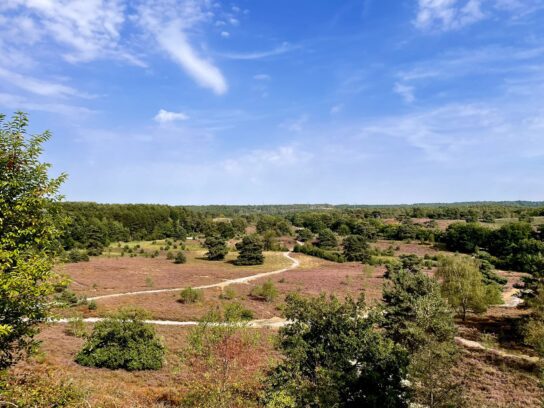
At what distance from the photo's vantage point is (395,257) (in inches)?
3868

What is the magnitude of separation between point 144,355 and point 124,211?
125 m

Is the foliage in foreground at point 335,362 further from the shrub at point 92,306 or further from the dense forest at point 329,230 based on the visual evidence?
Result: the dense forest at point 329,230

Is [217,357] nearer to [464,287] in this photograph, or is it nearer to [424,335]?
[424,335]

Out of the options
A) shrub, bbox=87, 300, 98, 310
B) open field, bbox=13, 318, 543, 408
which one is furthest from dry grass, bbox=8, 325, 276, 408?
shrub, bbox=87, 300, 98, 310

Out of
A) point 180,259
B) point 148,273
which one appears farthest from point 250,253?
point 148,273

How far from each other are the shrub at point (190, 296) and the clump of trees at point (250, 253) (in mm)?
34887

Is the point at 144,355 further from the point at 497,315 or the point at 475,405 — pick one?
the point at 497,315

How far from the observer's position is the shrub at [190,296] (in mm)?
49312

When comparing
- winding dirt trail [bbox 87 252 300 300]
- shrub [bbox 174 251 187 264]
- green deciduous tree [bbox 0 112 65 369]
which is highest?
green deciduous tree [bbox 0 112 65 369]

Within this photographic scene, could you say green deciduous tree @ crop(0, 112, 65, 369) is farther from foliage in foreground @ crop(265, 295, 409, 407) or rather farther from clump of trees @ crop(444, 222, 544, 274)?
clump of trees @ crop(444, 222, 544, 274)

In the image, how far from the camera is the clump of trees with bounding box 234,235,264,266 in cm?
8562

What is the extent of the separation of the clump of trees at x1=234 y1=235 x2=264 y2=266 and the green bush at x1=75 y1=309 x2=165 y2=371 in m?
57.1

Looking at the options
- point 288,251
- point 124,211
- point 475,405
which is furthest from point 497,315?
point 124,211

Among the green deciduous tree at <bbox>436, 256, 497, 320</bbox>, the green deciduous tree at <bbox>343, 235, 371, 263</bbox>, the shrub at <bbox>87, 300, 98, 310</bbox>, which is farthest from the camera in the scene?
the green deciduous tree at <bbox>343, 235, 371, 263</bbox>
